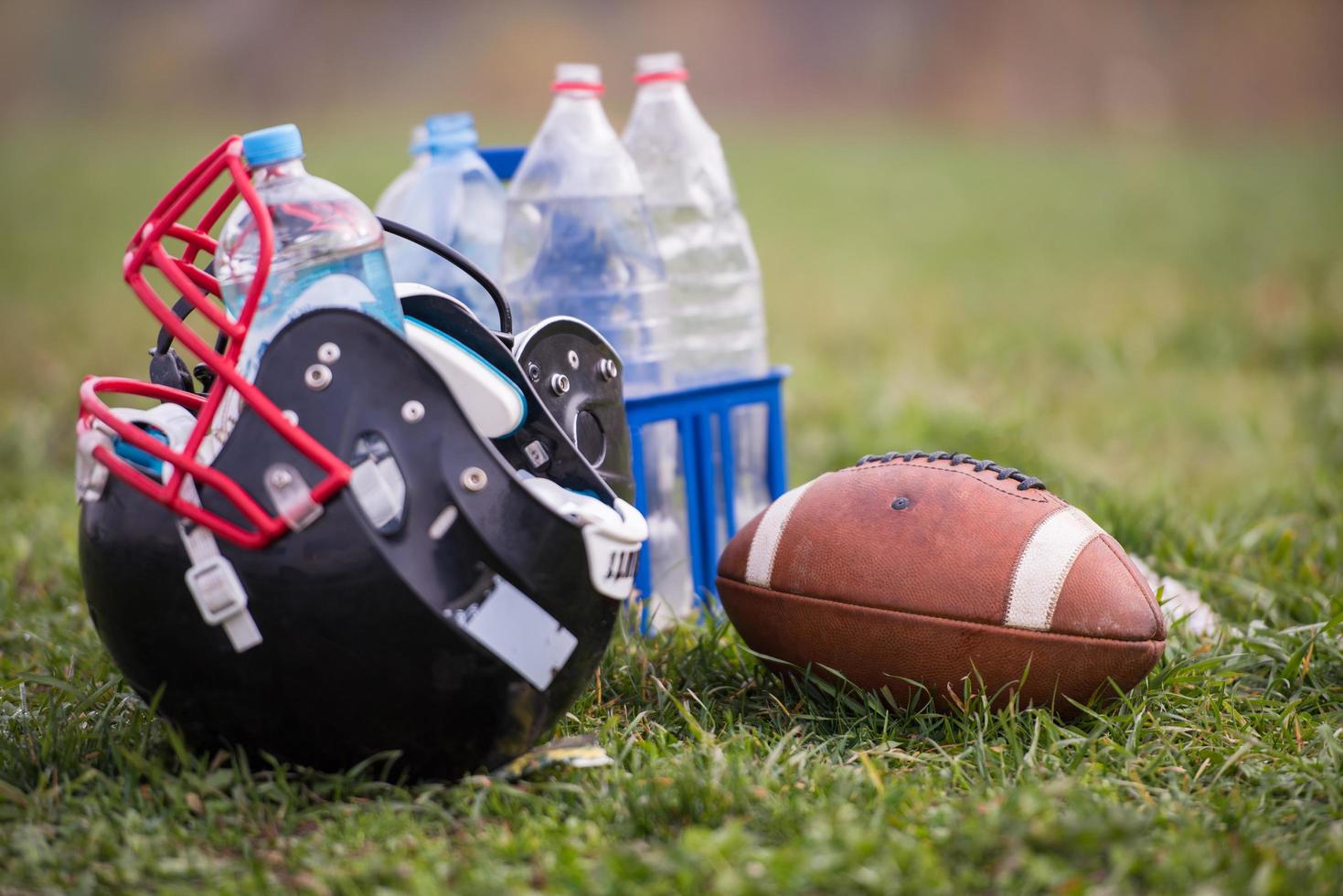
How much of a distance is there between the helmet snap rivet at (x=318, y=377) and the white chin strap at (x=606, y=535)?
303 mm

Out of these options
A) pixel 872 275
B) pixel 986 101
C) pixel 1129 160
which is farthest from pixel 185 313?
pixel 986 101

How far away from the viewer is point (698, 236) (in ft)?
10.0

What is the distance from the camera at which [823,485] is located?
2.32m

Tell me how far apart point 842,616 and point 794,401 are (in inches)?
110

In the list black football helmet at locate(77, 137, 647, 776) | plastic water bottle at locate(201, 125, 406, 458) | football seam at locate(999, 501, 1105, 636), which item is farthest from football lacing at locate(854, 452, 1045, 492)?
plastic water bottle at locate(201, 125, 406, 458)

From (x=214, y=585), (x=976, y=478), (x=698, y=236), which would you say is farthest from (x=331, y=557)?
(x=698, y=236)

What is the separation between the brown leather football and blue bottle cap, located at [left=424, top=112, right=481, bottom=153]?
1.45m

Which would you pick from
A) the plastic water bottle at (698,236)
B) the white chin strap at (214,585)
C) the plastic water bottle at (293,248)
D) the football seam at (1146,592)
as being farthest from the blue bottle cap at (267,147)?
the football seam at (1146,592)

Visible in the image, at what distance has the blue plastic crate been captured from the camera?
265 centimetres

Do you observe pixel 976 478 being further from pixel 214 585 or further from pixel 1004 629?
pixel 214 585

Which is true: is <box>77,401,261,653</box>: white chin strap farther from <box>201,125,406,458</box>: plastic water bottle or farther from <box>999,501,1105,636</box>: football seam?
<box>999,501,1105,636</box>: football seam

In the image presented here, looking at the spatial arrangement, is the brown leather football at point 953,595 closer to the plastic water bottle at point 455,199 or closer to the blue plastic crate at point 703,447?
the blue plastic crate at point 703,447

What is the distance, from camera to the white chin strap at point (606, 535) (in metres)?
1.79

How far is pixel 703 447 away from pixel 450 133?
3.55ft
